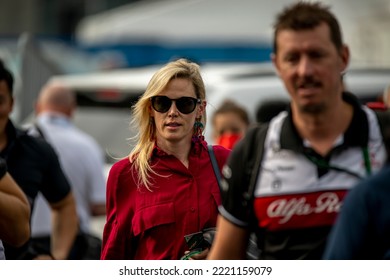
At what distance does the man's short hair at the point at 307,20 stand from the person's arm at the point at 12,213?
105 cm

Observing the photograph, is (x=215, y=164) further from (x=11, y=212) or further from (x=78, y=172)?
(x=78, y=172)

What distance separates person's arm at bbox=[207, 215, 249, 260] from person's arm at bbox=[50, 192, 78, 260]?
2265mm

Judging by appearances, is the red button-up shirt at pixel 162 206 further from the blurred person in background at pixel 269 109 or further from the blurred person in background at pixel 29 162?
the blurred person in background at pixel 269 109

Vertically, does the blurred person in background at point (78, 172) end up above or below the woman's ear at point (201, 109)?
below

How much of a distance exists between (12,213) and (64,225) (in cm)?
209

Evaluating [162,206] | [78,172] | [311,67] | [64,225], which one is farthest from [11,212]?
[78,172]

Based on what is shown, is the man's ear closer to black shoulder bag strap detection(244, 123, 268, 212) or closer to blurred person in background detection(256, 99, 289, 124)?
black shoulder bag strap detection(244, 123, 268, 212)

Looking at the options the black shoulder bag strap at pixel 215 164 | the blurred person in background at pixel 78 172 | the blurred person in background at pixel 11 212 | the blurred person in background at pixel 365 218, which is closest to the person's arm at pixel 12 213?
the blurred person in background at pixel 11 212

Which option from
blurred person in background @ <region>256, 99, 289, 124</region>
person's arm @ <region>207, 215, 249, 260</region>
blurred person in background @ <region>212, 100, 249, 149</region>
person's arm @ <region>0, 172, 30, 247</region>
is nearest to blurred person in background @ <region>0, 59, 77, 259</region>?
person's arm @ <region>0, 172, 30, 247</region>

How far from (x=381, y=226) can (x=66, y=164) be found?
5488 mm

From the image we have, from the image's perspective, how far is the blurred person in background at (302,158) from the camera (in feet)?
13.2

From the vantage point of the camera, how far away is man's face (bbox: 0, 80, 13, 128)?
576 centimetres

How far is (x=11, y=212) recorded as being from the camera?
14.6 ft
